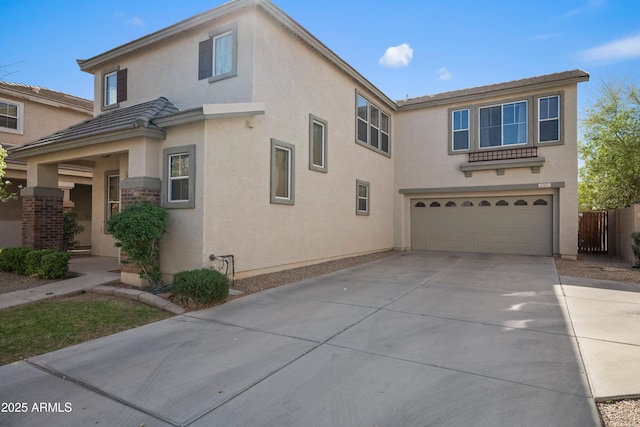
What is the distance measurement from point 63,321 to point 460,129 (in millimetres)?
15115

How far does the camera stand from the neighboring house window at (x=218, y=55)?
949 cm

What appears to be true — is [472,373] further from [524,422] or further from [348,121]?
[348,121]

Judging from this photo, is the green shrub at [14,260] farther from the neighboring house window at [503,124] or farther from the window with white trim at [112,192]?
the neighboring house window at [503,124]

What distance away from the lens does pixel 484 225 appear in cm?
1561

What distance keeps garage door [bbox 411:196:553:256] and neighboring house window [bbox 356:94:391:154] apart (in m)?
3.21

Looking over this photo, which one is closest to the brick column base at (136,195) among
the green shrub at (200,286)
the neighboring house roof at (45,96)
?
the green shrub at (200,286)

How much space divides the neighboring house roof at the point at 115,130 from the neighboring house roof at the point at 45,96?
6494mm

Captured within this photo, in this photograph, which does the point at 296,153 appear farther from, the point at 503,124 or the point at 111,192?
the point at 503,124

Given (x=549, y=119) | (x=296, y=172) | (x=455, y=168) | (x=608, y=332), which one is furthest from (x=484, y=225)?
(x=608, y=332)

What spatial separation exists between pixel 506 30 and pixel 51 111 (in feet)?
63.3

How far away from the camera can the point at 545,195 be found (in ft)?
47.7

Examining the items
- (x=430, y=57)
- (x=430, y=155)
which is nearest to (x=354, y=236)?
(x=430, y=155)

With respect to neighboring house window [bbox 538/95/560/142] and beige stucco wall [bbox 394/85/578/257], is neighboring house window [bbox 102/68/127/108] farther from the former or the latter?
neighboring house window [bbox 538/95/560/142]

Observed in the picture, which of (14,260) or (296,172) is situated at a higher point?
(296,172)
